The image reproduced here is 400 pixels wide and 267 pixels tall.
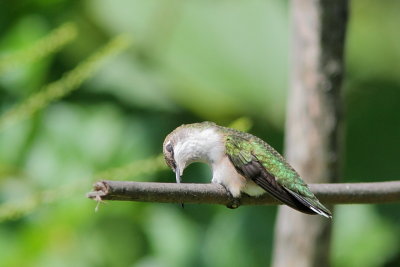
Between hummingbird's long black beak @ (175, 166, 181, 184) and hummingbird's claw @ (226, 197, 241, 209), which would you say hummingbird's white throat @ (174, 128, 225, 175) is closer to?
hummingbird's long black beak @ (175, 166, 181, 184)

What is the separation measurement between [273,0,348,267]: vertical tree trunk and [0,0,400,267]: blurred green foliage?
3.35ft

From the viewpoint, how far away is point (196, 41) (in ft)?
17.0

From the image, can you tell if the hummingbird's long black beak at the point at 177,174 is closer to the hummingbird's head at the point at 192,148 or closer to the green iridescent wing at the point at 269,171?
the hummingbird's head at the point at 192,148

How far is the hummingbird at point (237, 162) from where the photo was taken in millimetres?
2322

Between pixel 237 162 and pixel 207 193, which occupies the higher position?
pixel 237 162

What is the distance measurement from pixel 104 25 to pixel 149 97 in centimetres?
51

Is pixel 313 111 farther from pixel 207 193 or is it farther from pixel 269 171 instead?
pixel 207 193

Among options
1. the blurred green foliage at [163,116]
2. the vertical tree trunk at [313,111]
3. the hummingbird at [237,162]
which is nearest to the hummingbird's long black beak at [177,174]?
the hummingbird at [237,162]

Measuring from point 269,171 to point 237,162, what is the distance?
93 millimetres

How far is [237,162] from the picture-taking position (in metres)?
2.43

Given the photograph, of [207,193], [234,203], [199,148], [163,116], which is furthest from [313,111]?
[163,116]

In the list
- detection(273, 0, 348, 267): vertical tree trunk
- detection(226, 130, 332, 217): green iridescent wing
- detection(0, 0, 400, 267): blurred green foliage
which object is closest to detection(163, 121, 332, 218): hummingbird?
detection(226, 130, 332, 217): green iridescent wing

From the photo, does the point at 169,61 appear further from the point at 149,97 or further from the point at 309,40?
the point at 309,40

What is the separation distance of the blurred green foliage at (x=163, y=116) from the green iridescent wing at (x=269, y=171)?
187cm
